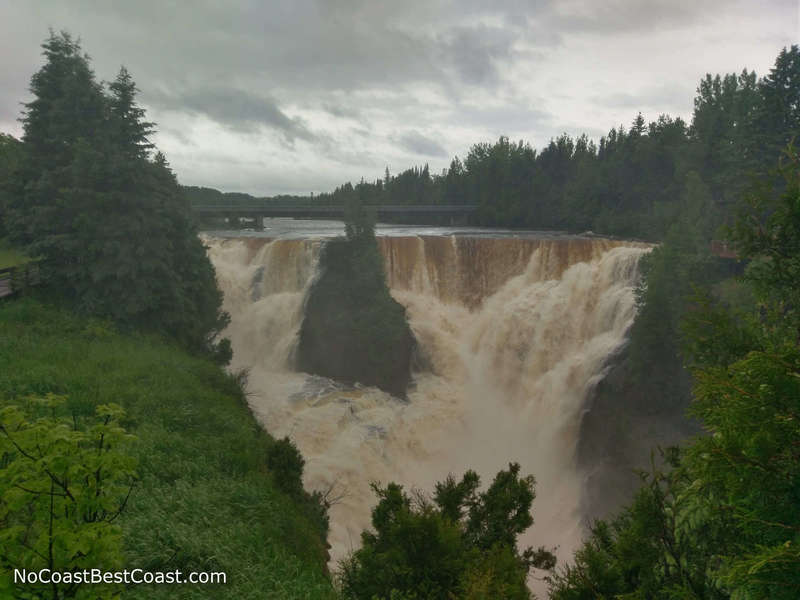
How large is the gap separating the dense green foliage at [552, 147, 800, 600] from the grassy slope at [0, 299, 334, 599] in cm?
467

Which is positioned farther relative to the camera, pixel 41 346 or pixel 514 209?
pixel 514 209

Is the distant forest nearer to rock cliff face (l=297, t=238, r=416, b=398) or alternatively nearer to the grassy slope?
rock cliff face (l=297, t=238, r=416, b=398)

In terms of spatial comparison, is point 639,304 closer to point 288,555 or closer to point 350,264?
point 350,264

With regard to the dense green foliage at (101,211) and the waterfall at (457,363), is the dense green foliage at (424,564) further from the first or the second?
the dense green foliage at (101,211)

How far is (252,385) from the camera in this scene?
80.9ft

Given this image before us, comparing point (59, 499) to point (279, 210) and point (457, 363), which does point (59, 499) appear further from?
point (279, 210)

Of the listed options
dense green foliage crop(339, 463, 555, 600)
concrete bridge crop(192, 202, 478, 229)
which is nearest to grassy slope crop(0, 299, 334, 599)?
dense green foliage crop(339, 463, 555, 600)

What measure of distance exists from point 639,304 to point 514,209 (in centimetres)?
4090

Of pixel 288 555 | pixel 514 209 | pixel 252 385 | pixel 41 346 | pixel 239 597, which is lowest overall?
pixel 252 385

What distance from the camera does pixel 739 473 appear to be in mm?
3912

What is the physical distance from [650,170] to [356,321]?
36126 millimetres

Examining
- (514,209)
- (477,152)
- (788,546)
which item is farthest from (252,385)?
(477,152)

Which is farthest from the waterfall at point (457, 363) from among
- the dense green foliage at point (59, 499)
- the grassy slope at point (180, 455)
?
the dense green foliage at point (59, 499)

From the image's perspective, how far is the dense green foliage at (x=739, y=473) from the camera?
3838 mm
